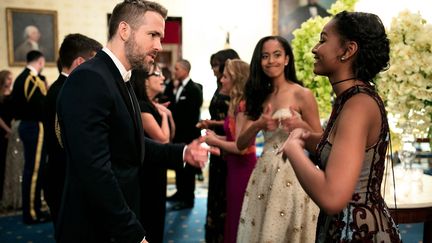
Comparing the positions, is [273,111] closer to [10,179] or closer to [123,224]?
[123,224]

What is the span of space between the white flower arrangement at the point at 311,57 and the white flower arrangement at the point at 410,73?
3.47ft

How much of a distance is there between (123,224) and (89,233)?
0.55ft

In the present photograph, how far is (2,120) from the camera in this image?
204 inches

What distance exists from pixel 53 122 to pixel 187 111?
2.98 meters

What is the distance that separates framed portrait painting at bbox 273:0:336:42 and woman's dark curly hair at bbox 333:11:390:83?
7.80 metres

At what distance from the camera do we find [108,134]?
5.01 feet

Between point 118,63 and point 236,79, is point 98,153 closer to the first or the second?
point 118,63

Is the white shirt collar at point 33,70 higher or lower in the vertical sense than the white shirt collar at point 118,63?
higher

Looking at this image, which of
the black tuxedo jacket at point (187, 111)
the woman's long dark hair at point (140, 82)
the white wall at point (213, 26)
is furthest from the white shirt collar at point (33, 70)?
the white wall at point (213, 26)

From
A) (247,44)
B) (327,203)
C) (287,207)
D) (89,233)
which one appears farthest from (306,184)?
(247,44)

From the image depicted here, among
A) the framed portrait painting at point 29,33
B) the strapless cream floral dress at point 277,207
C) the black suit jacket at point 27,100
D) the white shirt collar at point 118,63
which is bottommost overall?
the strapless cream floral dress at point 277,207

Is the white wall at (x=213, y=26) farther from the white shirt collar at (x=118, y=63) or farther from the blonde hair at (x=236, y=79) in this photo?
the white shirt collar at (x=118, y=63)

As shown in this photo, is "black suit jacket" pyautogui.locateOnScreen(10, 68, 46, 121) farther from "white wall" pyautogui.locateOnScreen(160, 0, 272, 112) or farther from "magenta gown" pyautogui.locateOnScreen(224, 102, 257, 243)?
"white wall" pyautogui.locateOnScreen(160, 0, 272, 112)

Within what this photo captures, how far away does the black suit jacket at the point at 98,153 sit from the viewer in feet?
4.75
